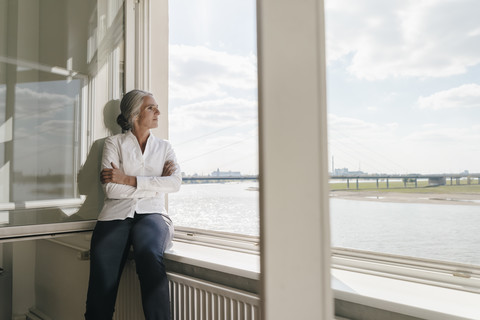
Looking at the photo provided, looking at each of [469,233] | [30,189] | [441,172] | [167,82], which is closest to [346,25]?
[441,172]

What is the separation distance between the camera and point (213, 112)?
2.13 m

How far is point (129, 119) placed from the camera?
78.6 inches

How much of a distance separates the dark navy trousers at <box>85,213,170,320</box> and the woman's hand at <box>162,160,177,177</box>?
0.78 feet

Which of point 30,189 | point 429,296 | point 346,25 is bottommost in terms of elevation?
point 429,296

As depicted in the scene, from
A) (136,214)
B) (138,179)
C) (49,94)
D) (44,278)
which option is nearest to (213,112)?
(138,179)

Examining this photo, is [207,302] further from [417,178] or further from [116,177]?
[417,178]

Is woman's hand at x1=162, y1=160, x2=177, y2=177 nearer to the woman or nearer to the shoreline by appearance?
the woman

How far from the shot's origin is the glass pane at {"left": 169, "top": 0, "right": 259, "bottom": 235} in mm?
1988

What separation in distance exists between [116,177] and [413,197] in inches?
55.2

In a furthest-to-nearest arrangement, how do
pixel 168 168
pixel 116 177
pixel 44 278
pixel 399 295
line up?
pixel 44 278, pixel 168 168, pixel 116 177, pixel 399 295

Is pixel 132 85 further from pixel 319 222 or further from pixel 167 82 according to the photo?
pixel 319 222

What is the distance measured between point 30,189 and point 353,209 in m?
1.70

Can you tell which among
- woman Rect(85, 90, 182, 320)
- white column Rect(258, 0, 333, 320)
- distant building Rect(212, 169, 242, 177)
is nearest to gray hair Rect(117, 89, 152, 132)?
woman Rect(85, 90, 182, 320)

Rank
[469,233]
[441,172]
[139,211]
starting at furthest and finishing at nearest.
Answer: [139,211] < [441,172] < [469,233]
